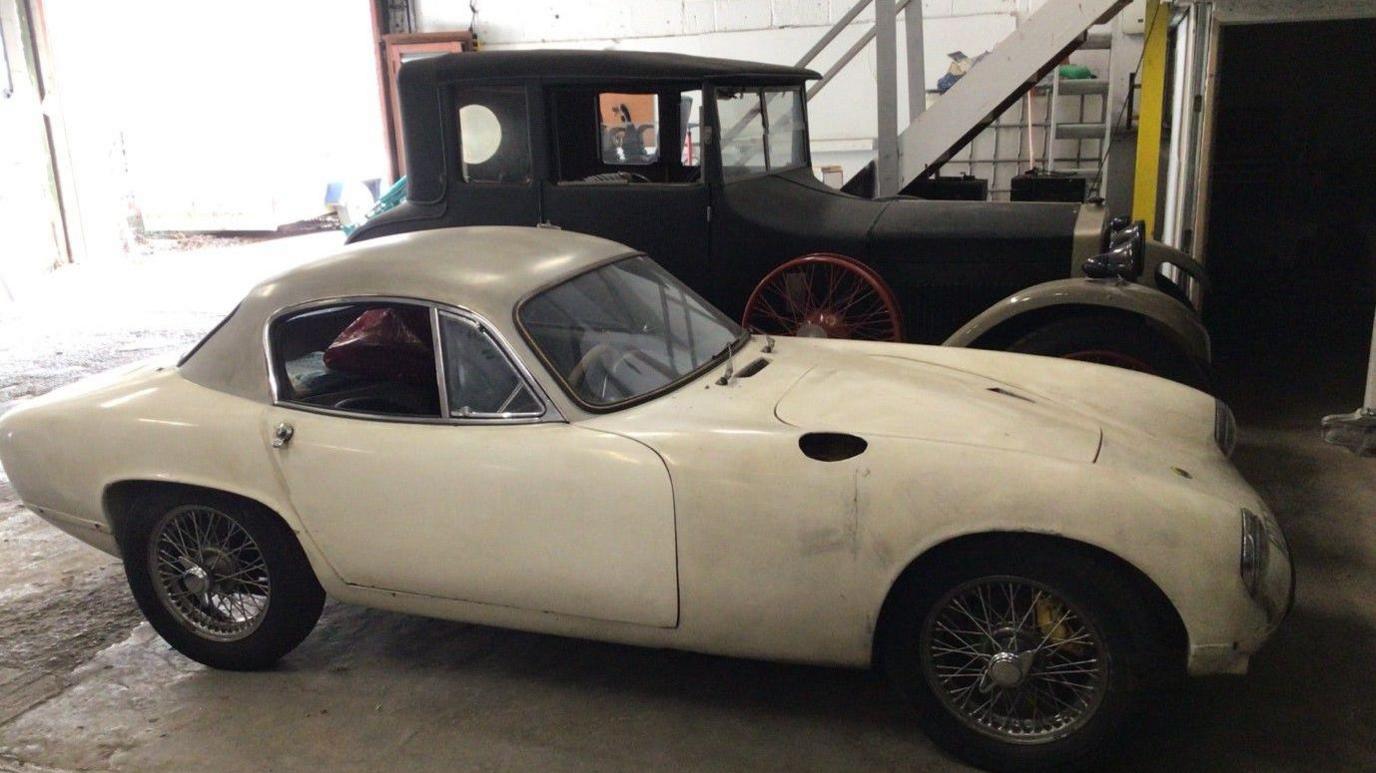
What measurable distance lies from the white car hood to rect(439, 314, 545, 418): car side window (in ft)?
2.42

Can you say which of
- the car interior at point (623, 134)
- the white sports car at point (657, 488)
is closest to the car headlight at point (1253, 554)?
the white sports car at point (657, 488)

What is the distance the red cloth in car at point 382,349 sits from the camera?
3479 millimetres

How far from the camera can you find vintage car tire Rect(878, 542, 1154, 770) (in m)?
2.57

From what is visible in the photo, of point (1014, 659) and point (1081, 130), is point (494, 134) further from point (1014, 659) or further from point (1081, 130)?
point (1081, 130)

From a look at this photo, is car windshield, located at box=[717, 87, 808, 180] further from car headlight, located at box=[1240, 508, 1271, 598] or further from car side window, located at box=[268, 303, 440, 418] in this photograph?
car headlight, located at box=[1240, 508, 1271, 598]

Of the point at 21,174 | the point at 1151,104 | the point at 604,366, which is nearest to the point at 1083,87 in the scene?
the point at 1151,104

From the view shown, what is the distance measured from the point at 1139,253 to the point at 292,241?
509 inches

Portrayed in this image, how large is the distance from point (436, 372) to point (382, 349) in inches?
17.2

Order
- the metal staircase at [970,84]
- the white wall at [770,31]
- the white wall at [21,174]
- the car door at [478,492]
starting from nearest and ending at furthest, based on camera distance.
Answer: the car door at [478,492], the metal staircase at [970,84], the white wall at [770,31], the white wall at [21,174]

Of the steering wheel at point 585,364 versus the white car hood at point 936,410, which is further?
the steering wheel at point 585,364

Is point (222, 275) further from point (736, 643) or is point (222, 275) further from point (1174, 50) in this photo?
point (736, 643)

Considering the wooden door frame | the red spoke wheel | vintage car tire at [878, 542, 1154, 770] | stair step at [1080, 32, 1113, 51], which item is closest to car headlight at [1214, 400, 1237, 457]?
vintage car tire at [878, 542, 1154, 770]

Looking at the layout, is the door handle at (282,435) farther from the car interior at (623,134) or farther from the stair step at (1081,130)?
the stair step at (1081,130)

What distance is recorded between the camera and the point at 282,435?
3.18 m
